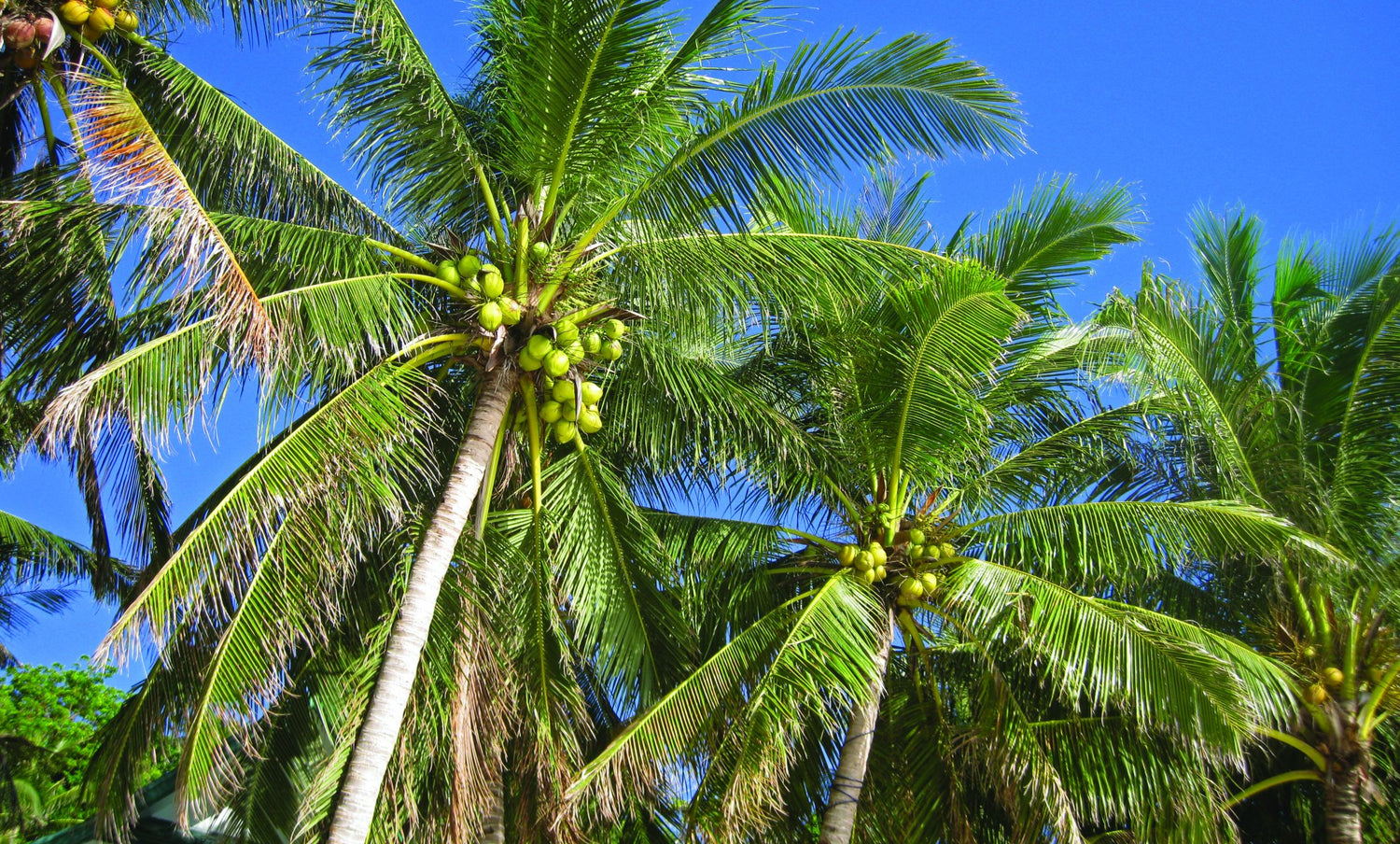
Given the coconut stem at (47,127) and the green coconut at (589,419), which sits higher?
the coconut stem at (47,127)

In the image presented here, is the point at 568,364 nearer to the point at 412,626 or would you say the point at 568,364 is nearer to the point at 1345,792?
the point at 412,626

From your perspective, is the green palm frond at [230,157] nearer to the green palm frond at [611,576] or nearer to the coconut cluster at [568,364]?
the coconut cluster at [568,364]

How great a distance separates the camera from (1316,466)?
982cm

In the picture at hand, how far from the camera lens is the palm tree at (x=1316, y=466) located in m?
9.15

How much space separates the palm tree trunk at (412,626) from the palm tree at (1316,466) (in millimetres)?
5177

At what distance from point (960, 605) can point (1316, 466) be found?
11.3 ft

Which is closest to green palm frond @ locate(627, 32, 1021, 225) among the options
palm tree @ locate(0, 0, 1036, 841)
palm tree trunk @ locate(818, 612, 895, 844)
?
palm tree @ locate(0, 0, 1036, 841)

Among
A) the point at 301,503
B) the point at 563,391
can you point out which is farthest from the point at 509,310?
the point at 301,503

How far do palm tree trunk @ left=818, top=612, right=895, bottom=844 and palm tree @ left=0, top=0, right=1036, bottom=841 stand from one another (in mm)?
1638

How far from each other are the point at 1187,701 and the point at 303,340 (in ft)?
19.1

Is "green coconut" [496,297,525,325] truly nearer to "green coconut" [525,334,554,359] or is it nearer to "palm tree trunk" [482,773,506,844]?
"green coconut" [525,334,554,359]

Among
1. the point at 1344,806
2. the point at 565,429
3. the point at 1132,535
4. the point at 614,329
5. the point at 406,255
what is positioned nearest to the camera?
the point at 406,255

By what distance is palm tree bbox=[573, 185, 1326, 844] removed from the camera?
304 inches

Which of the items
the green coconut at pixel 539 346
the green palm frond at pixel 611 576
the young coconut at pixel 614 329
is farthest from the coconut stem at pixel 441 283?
the green palm frond at pixel 611 576
